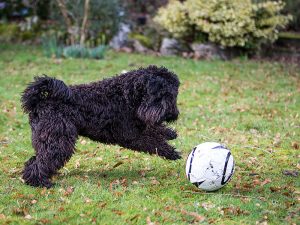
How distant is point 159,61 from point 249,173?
7.79m

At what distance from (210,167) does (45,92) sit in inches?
73.1

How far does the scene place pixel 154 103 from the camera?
522 centimetres

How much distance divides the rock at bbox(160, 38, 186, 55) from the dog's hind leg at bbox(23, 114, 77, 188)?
9764mm

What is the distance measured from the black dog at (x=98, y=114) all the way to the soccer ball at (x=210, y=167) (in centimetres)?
59

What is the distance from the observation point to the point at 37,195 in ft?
16.2

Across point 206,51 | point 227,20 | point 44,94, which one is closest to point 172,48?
point 206,51

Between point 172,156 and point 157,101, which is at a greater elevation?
point 157,101

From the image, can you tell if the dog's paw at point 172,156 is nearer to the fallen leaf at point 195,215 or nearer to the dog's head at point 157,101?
the dog's head at point 157,101

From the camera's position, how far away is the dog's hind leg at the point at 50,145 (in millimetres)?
5023

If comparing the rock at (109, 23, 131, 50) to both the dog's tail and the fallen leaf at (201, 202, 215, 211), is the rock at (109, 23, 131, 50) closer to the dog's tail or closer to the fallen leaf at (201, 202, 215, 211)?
the dog's tail

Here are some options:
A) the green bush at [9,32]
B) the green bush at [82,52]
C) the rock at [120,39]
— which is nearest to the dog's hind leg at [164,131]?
the green bush at [82,52]

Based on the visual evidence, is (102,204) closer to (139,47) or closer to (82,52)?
(82,52)

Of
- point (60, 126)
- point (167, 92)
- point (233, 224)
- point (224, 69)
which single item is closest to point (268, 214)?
point (233, 224)

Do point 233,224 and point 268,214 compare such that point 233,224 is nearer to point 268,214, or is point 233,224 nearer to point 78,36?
point 268,214
